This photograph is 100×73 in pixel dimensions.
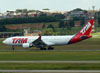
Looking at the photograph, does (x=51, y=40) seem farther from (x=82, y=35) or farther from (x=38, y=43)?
(x=82, y=35)

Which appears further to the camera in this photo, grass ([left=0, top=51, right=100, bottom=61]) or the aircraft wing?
the aircraft wing

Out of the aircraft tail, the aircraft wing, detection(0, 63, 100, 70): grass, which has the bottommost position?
the aircraft wing

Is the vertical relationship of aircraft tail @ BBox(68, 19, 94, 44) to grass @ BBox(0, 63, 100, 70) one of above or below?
below

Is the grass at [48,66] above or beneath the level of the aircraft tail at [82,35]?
above

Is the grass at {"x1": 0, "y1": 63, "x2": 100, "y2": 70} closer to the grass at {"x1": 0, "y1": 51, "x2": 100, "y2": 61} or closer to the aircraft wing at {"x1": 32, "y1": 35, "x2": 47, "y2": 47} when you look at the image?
the grass at {"x1": 0, "y1": 51, "x2": 100, "y2": 61}

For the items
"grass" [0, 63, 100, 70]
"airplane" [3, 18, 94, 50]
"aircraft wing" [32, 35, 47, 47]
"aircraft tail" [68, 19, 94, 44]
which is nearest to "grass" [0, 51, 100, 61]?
Answer: "grass" [0, 63, 100, 70]

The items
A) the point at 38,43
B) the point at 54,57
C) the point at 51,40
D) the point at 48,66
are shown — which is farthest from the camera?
the point at 51,40

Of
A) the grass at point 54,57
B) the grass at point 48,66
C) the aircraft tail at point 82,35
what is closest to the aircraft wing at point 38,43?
the aircraft tail at point 82,35

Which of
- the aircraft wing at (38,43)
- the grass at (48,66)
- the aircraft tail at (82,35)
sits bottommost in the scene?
the aircraft wing at (38,43)

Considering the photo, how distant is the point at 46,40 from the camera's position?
6675 cm

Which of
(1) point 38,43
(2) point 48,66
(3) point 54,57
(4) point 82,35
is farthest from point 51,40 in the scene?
(2) point 48,66

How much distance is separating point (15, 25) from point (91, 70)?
152607 mm

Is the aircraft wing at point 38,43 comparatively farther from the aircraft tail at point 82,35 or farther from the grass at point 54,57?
the grass at point 54,57

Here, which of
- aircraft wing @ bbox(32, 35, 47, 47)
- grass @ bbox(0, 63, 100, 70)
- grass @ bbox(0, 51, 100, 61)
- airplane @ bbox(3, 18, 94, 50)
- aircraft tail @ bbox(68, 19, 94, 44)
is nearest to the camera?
grass @ bbox(0, 63, 100, 70)
